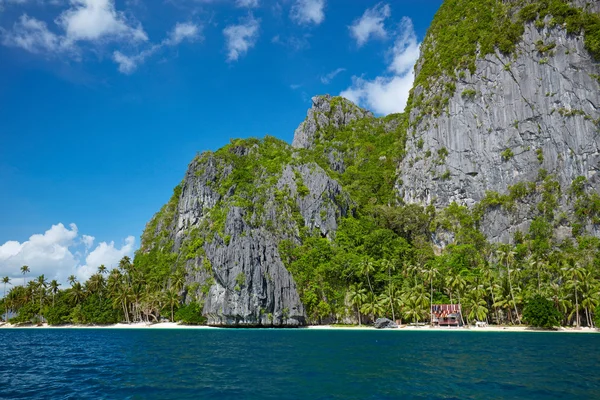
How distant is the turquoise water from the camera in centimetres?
1991

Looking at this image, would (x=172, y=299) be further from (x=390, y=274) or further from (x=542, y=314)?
(x=542, y=314)

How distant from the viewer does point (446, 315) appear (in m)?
73.7

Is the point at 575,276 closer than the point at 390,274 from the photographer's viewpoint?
Yes

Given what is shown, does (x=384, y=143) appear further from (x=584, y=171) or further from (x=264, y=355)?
(x=264, y=355)

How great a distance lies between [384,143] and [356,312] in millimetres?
68049

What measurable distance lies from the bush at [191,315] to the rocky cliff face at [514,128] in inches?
2290

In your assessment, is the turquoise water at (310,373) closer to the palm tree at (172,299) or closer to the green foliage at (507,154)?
the palm tree at (172,299)

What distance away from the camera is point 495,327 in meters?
67.7

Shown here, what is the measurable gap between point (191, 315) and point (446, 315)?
50971mm

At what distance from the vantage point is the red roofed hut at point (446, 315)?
72375 millimetres

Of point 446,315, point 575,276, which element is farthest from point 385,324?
point 575,276

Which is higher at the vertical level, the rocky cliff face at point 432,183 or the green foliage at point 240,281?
the rocky cliff face at point 432,183

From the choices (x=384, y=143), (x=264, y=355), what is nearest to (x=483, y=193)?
(x=384, y=143)

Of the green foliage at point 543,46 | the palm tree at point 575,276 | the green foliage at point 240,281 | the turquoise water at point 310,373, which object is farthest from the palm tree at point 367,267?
the green foliage at point 543,46
